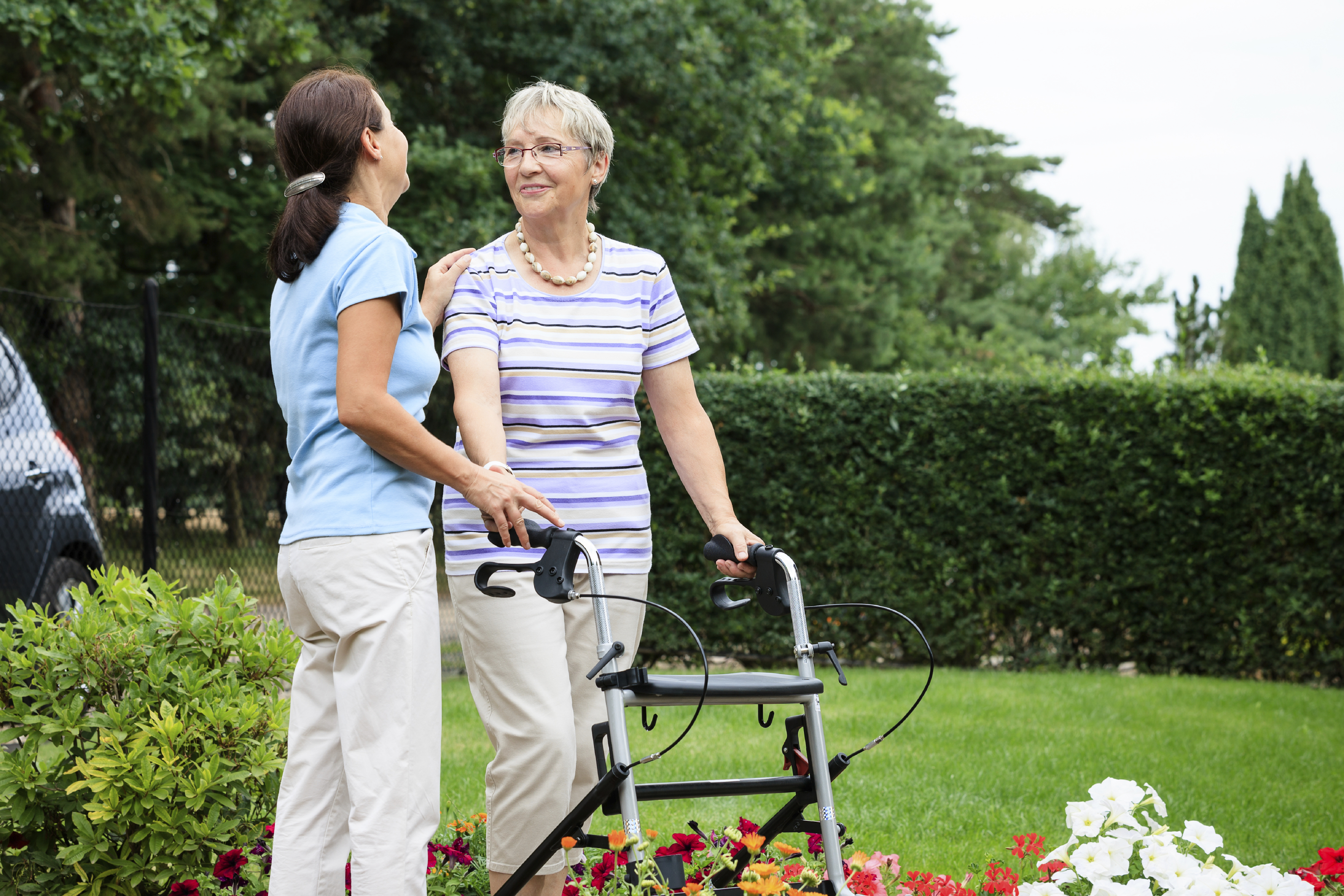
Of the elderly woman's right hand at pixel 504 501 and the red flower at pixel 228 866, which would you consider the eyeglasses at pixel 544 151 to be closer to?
the elderly woman's right hand at pixel 504 501

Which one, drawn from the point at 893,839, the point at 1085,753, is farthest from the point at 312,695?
the point at 1085,753

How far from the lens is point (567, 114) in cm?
273

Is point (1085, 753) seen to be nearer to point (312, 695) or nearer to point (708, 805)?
point (708, 805)

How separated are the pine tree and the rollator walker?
25901 millimetres

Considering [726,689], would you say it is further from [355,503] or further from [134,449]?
[134,449]

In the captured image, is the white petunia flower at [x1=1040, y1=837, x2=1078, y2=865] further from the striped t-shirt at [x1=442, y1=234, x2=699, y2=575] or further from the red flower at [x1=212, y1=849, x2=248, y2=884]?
the red flower at [x1=212, y1=849, x2=248, y2=884]

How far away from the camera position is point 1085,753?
214 inches

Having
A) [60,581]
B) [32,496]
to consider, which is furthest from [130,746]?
[60,581]

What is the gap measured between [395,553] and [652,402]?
1.00 m

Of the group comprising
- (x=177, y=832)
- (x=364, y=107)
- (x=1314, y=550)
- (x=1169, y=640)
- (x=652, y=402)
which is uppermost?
(x=364, y=107)

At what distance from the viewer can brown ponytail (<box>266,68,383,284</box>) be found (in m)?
2.22

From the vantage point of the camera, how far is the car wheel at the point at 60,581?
17.9ft

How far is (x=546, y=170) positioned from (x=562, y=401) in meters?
0.54

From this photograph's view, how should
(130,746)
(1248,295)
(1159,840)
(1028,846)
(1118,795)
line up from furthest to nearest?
(1248,295) → (1028,846) → (130,746) → (1118,795) → (1159,840)
